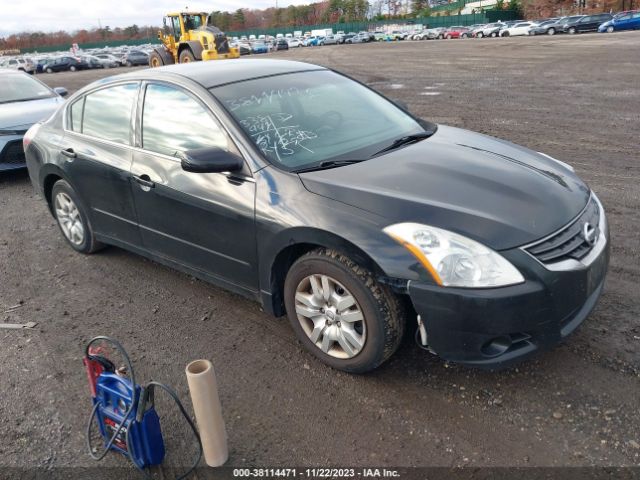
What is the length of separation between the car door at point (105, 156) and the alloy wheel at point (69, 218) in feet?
1.03

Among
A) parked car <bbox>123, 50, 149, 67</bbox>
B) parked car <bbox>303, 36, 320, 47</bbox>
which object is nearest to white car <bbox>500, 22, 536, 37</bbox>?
parked car <bbox>303, 36, 320, 47</bbox>

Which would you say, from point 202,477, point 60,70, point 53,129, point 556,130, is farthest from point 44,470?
point 60,70

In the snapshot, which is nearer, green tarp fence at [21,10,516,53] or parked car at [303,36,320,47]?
parked car at [303,36,320,47]

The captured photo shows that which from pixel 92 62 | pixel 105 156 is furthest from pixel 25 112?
pixel 92 62

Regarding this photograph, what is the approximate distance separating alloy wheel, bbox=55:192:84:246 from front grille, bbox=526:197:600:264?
3.83 metres

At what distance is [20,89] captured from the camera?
890 centimetres

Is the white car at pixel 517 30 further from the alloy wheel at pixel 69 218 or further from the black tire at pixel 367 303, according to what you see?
the black tire at pixel 367 303

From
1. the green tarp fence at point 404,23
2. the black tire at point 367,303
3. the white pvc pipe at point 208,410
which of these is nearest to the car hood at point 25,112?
the black tire at point 367,303

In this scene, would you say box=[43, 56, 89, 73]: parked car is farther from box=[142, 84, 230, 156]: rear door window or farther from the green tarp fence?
box=[142, 84, 230, 156]: rear door window

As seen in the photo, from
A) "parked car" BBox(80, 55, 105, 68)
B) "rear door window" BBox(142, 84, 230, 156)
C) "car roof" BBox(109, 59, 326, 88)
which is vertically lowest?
"parked car" BBox(80, 55, 105, 68)

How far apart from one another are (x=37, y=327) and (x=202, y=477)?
2054mm

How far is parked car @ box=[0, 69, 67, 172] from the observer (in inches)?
301

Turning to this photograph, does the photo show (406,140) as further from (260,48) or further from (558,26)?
(260,48)

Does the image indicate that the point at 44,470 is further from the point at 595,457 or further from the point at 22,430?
the point at 595,457
